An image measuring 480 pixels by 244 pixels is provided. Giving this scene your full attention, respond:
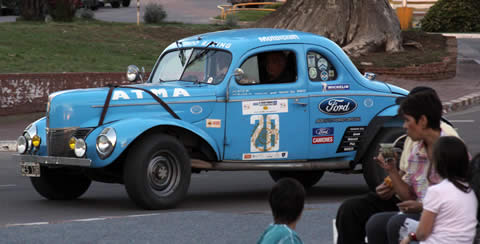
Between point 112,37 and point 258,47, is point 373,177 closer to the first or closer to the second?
point 258,47

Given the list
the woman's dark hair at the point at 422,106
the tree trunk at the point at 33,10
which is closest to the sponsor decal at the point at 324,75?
the woman's dark hair at the point at 422,106

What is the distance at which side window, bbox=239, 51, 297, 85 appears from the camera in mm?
10727

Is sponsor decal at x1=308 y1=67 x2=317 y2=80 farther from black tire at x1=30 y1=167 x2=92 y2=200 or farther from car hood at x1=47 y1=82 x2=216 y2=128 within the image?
black tire at x1=30 y1=167 x2=92 y2=200

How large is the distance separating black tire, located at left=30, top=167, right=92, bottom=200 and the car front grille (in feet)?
2.34

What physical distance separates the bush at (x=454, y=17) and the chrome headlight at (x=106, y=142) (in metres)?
37.0

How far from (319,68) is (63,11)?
21.1 m

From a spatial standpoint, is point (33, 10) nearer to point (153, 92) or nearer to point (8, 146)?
point (8, 146)

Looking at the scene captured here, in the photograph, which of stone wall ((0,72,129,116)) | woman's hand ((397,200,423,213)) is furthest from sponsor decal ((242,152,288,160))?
stone wall ((0,72,129,116))

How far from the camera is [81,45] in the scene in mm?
26000

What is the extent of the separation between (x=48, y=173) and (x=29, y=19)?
21132mm

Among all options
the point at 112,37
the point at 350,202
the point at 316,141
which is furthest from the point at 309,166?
the point at 112,37

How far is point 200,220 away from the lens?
29.1ft

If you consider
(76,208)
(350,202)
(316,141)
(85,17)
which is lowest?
(85,17)

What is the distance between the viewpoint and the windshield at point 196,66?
35.1 ft
